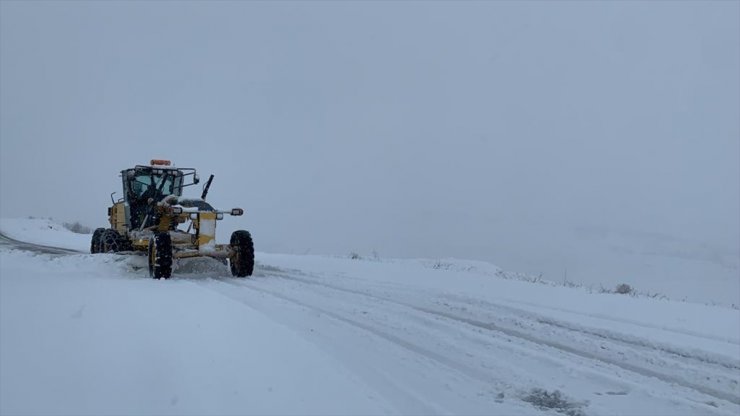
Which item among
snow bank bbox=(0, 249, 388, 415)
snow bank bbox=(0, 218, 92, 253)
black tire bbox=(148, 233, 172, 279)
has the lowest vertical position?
snow bank bbox=(0, 249, 388, 415)

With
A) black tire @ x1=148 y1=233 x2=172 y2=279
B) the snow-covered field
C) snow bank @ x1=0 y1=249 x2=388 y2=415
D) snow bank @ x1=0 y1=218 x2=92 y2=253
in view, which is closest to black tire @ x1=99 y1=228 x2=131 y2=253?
black tire @ x1=148 y1=233 x2=172 y2=279

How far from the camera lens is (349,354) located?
565 centimetres

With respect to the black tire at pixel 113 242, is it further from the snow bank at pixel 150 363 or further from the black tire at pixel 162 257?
the snow bank at pixel 150 363

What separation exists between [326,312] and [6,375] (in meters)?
4.45

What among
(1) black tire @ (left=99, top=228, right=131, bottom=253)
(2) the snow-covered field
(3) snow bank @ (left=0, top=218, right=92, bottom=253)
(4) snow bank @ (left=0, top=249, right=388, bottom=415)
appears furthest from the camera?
(3) snow bank @ (left=0, top=218, right=92, bottom=253)

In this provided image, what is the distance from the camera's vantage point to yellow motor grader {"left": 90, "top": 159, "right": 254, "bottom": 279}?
12.0 meters

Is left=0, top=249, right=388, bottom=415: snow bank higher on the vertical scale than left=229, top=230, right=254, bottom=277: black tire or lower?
lower

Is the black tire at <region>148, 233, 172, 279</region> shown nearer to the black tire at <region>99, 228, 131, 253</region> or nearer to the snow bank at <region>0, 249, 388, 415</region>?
the black tire at <region>99, 228, 131, 253</region>

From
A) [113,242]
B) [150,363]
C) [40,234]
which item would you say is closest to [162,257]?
[113,242]

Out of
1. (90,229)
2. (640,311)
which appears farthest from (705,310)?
(90,229)

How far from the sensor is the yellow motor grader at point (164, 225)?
1203 centimetres

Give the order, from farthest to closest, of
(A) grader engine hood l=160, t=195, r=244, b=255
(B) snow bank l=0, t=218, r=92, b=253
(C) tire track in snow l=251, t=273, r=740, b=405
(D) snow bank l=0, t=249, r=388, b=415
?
(B) snow bank l=0, t=218, r=92, b=253 < (A) grader engine hood l=160, t=195, r=244, b=255 < (C) tire track in snow l=251, t=273, r=740, b=405 < (D) snow bank l=0, t=249, r=388, b=415

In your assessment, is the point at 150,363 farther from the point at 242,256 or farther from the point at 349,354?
the point at 242,256

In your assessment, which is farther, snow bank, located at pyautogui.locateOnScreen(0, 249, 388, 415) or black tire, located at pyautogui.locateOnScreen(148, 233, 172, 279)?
black tire, located at pyautogui.locateOnScreen(148, 233, 172, 279)
